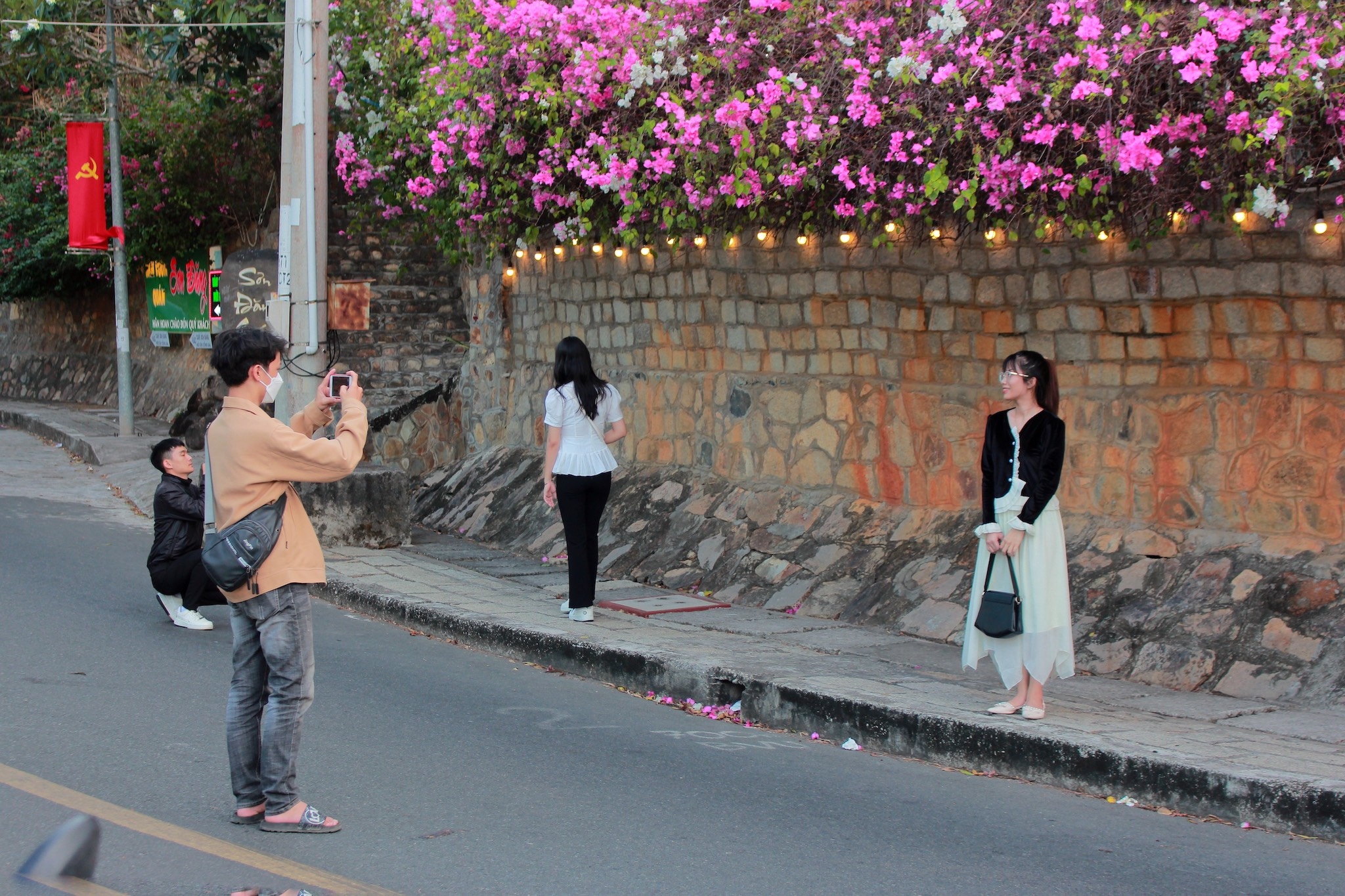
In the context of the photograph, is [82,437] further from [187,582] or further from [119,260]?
[187,582]

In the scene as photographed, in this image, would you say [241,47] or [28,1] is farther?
[28,1]

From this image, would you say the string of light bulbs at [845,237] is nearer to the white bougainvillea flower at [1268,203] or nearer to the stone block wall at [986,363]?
the stone block wall at [986,363]

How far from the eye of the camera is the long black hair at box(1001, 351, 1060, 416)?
5.91 metres

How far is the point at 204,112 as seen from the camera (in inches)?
731

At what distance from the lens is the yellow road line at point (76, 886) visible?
11.4ft

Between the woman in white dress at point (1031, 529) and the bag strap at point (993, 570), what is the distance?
15 millimetres

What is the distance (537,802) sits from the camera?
5.01 metres

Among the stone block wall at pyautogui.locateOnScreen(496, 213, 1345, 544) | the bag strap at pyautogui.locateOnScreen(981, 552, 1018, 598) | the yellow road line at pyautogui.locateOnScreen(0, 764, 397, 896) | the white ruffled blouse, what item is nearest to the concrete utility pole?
the stone block wall at pyautogui.locateOnScreen(496, 213, 1345, 544)

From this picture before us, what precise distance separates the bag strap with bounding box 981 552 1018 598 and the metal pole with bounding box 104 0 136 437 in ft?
49.6

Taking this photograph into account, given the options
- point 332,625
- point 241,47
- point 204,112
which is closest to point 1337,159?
A: point 332,625

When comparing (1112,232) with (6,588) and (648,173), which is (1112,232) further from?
(6,588)

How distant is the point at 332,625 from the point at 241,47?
10297mm

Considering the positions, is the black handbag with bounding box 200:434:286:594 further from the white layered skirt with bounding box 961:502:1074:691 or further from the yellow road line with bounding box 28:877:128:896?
the white layered skirt with bounding box 961:502:1074:691

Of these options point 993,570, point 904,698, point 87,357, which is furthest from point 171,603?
point 87,357
